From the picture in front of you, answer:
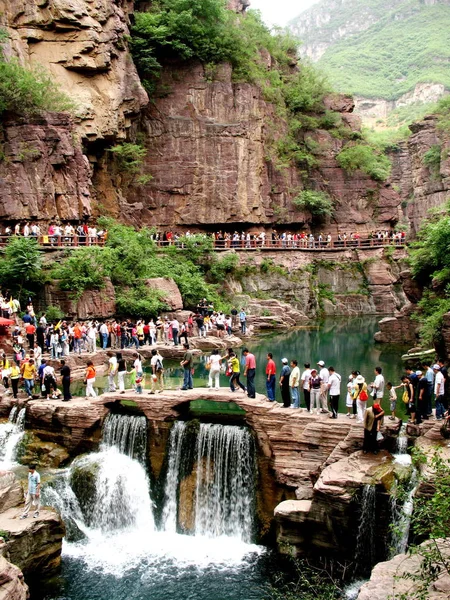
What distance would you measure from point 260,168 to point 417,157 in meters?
22.8

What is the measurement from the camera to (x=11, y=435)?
19.3 m

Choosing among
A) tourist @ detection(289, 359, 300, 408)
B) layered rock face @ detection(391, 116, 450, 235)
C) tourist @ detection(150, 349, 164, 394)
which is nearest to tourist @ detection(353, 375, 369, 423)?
tourist @ detection(289, 359, 300, 408)

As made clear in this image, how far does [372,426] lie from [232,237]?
33226 mm

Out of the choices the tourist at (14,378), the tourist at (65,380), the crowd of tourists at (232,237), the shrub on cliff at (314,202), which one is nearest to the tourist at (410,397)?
the tourist at (65,380)

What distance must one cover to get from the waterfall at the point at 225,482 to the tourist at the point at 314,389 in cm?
214

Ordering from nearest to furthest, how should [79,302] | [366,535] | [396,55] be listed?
[366,535] < [79,302] < [396,55]

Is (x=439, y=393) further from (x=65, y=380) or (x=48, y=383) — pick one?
(x=48, y=383)

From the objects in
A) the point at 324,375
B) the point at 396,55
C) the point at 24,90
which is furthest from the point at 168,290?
the point at 396,55

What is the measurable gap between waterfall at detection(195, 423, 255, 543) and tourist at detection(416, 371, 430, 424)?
15.9 feet

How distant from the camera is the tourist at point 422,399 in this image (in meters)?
16.6

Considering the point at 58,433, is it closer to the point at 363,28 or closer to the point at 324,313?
the point at 324,313

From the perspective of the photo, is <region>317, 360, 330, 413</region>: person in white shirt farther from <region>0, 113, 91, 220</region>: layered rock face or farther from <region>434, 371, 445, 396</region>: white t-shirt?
<region>0, 113, 91, 220</region>: layered rock face

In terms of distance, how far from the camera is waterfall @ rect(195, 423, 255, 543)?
17.3 metres

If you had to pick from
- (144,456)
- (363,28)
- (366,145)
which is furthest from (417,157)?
(363,28)
